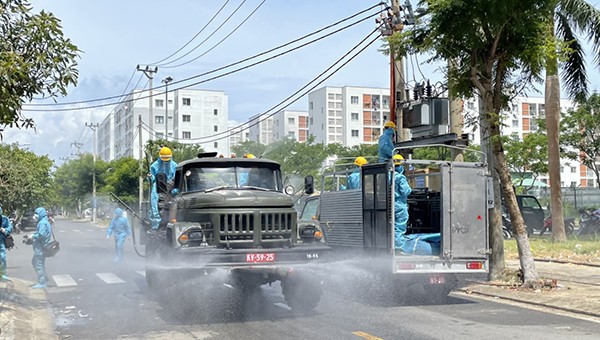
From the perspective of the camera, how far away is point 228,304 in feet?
36.1

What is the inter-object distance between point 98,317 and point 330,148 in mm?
52339

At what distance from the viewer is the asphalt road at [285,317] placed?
28.9 feet

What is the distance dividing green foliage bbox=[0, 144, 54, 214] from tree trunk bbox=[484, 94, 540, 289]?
14.3 metres

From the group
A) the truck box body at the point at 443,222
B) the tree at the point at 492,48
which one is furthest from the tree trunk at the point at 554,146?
the truck box body at the point at 443,222

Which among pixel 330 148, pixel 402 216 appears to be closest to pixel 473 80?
pixel 402 216

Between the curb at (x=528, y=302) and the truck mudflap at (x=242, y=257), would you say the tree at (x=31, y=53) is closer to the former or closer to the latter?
the truck mudflap at (x=242, y=257)

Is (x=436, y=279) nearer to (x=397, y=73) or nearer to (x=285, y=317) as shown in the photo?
(x=285, y=317)

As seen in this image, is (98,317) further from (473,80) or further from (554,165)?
(554,165)

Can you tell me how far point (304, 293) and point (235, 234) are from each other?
1.56 metres

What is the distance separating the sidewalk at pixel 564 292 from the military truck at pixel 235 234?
13.0ft

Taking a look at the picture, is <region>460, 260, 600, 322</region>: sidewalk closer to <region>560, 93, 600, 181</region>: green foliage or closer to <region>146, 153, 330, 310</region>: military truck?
<region>146, 153, 330, 310</region>: military truck

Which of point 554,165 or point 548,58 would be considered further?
point 554,165

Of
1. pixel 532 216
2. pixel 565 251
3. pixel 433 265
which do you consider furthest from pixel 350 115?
pixel 433 265

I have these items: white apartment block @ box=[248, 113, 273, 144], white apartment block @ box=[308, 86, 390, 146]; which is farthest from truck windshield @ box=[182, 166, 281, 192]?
white apartment block @ box=[248, 113, 273, 144]
